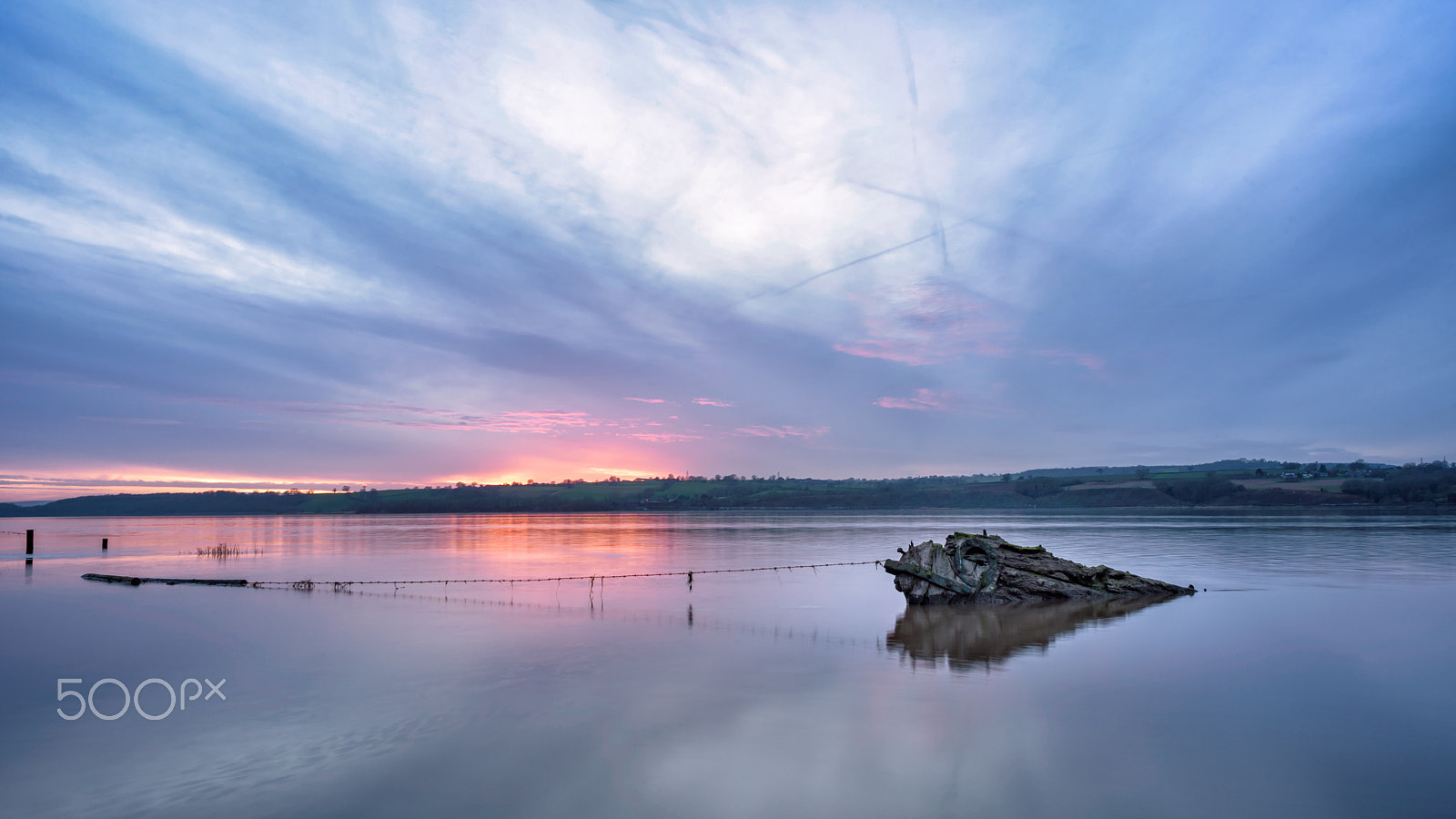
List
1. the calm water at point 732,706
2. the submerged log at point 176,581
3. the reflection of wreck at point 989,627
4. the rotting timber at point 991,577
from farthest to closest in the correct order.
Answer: the submerged log at point 176,581, the rotting timber at point 991,577, the reflection of wreck at point 989,627, the calm water at point 732,706

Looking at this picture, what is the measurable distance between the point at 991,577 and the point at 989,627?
5798mm

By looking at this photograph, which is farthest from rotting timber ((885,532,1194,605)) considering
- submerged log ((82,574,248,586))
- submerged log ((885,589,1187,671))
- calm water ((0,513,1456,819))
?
submerged log ((82,574,248,586))

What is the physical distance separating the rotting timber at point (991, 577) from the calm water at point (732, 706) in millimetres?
1620

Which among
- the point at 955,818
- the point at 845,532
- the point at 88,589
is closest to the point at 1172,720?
the point at 955,818

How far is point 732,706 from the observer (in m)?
15.2

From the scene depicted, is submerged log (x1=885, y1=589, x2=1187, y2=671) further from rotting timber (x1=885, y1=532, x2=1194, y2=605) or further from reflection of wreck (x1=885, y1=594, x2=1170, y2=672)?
rotting timber (x1=885, y1=532, x2=1194, y2=605)

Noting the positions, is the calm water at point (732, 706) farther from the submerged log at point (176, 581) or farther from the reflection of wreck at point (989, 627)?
the submerged log at point (176, 581)

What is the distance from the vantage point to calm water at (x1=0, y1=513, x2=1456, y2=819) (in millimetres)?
10727

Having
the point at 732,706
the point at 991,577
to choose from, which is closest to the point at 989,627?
the point at 991,577

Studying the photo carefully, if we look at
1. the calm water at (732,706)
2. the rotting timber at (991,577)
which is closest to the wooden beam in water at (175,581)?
the calm water at (732,706)

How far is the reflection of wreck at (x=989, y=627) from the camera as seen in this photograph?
20.2 m

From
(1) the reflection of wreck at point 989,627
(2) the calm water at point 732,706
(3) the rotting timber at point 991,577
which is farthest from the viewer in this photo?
(3) the rotting timber at point 991,577

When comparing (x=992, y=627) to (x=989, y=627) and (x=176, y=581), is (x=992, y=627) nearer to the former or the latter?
(x=989, y=627)

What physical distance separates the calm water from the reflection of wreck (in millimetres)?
176
